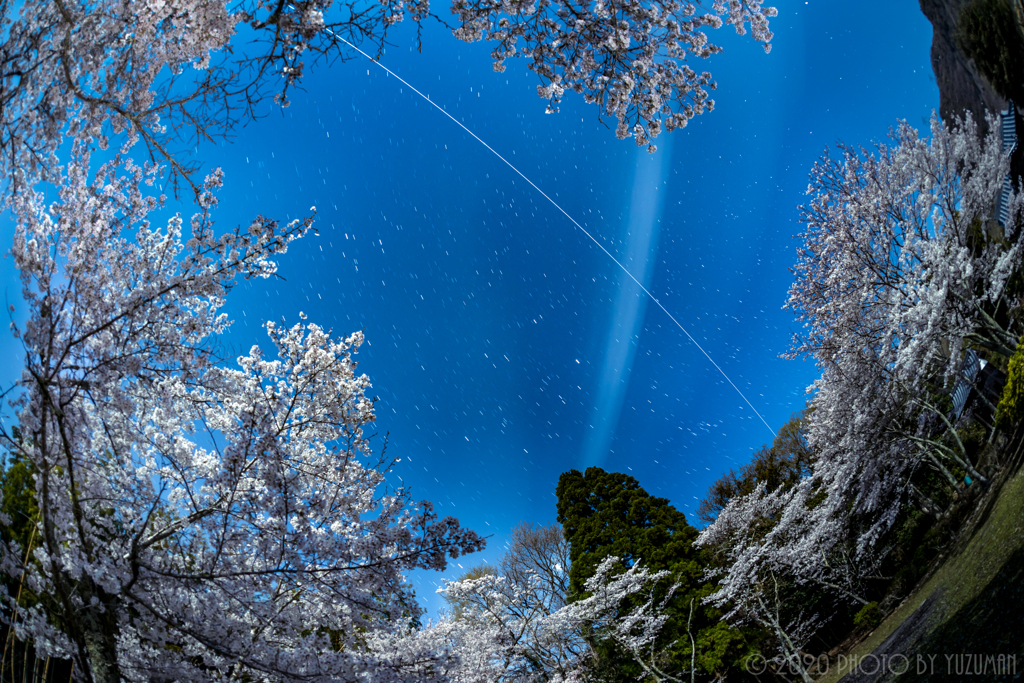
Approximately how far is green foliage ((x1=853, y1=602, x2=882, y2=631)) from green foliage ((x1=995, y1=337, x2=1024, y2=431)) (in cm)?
482

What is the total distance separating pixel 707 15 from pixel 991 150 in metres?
7.67

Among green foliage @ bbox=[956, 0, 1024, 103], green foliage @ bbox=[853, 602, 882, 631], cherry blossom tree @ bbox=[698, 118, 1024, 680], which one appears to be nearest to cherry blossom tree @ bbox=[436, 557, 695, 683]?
cherry blossom tree @ bbox=[698, 118, 1024, 680]

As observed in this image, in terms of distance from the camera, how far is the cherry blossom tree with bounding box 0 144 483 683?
289 cm

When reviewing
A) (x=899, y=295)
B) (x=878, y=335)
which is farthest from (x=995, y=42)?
(x=878, y=335)

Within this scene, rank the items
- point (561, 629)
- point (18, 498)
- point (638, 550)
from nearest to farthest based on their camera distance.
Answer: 1. point (18, 498)
2. point (561, 629)
3. point (638, 550)

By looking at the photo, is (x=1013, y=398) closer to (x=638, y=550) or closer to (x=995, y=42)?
(x=995, y=42)

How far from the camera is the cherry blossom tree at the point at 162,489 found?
9.47 feet

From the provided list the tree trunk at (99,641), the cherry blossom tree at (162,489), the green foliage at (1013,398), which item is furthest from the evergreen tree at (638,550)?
the tree trunk at (99,641)

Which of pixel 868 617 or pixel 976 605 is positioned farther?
pixel 868 617

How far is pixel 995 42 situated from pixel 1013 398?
5360mm

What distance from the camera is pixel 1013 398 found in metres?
7.54

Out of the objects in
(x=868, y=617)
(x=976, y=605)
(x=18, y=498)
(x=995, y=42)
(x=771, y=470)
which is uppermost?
(x=995, y=42)

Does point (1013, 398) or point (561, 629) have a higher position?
point (1013, 398)

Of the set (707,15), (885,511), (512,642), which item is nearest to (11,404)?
(707,15)
